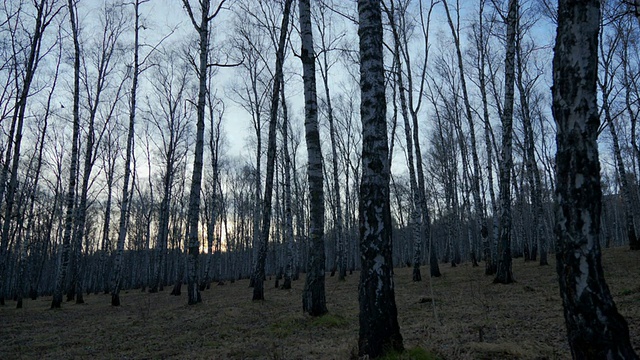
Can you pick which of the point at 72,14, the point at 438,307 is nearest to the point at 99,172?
the point at 72,14

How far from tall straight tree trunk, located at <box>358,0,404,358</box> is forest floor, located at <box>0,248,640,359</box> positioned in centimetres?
61

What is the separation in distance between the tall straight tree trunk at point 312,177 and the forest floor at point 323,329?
75 cm

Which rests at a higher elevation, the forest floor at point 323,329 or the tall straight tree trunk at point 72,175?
the tall straight tree trunk at point 72,175

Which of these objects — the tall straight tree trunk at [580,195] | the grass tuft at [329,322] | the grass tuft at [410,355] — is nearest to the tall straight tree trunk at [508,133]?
the grass tuft at [329,322]

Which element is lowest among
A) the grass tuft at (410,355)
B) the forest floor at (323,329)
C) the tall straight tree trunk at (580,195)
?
the forest floor at (323,329)

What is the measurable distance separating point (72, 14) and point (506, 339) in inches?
790

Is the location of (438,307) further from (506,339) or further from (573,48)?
(573,48)

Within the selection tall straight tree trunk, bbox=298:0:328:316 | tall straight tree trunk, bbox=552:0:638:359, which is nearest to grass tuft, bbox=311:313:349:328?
tall straight tree trunk, bbox=298:0:328:316

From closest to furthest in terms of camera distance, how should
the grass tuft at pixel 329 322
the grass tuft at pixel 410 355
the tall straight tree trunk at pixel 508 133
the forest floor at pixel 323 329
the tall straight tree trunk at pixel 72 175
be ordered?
the grass tuft at pixel 410 355 < the forest floor at pixel 323 329 < the grass tuft at pixel 329 322 < the tall straight tree trunk at pixel 508 133 < the tall straight tree trunk at pixel 72 175

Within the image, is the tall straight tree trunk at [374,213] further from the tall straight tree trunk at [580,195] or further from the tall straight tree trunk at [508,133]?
the tall straight tree trunk at [508,133]

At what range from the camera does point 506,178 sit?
11766 mm

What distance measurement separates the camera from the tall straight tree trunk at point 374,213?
163 inches

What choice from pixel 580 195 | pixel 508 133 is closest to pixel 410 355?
pixel 580 195

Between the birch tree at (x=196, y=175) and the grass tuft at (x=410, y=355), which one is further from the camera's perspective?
the birch tree at (x=196, y=175)
